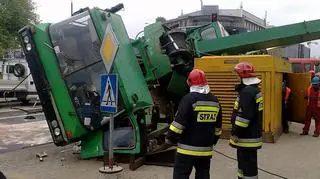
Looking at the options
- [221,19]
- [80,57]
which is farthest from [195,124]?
[221,19]

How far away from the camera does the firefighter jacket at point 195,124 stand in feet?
16.5

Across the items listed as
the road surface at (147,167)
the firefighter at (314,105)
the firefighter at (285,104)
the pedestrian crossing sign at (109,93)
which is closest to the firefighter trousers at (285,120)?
the firefighter at (285,104)

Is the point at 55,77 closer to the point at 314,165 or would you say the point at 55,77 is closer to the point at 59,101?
the point at 59,101

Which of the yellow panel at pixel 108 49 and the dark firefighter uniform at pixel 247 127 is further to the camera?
the yellow panel at pixel 108 49

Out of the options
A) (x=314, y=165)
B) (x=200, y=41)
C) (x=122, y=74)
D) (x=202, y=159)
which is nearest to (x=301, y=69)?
(x=200, y=41)

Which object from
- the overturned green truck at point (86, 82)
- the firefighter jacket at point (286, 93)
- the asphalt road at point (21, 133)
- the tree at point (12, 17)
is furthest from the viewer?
the tree at point (12, 17)

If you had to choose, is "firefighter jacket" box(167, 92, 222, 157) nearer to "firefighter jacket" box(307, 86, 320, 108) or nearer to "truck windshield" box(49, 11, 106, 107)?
"truck windshield" box(49, 11, 106, 107)

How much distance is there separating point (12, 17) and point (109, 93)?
24397 mm

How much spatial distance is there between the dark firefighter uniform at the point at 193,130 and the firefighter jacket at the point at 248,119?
1.71ft

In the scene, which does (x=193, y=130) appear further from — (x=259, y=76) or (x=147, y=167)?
(x=259, y=76)

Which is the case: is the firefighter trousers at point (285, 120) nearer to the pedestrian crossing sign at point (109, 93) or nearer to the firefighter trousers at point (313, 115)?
the firefighter trousers at point (313, 115)

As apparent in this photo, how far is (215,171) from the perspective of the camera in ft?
23.7

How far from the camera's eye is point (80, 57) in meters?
7.76

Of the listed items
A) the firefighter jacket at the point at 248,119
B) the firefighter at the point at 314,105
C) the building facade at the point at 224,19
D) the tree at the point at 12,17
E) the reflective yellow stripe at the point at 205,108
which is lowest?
the firefighter at the point at 314,105
